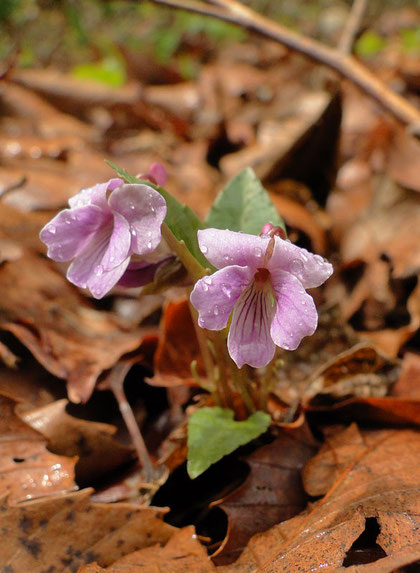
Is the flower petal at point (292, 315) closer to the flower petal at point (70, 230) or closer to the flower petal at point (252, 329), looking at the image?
the flower petal at point (252, 329)

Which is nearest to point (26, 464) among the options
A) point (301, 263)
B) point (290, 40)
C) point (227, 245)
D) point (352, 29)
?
point (227, 245)

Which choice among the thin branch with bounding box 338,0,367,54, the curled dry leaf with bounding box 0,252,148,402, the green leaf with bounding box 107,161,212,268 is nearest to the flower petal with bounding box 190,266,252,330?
the green leaf with bounding box 107,161,212,268

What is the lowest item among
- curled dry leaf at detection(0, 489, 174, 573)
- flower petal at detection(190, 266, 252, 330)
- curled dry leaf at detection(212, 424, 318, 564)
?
curled dry leaf at detection(0, 489, 174, 573)

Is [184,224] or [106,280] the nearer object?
[106,280]

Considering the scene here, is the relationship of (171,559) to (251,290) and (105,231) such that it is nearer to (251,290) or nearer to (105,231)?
(251,290)

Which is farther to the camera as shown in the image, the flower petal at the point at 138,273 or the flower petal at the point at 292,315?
the flower petal at the point at 138,273

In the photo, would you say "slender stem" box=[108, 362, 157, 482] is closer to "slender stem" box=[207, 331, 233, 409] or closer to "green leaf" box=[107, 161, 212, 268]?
"slender stem" box=[207, 331, 233, 409]

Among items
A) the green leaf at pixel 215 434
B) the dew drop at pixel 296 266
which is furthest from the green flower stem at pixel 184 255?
the green leaf at pixel 215 434
